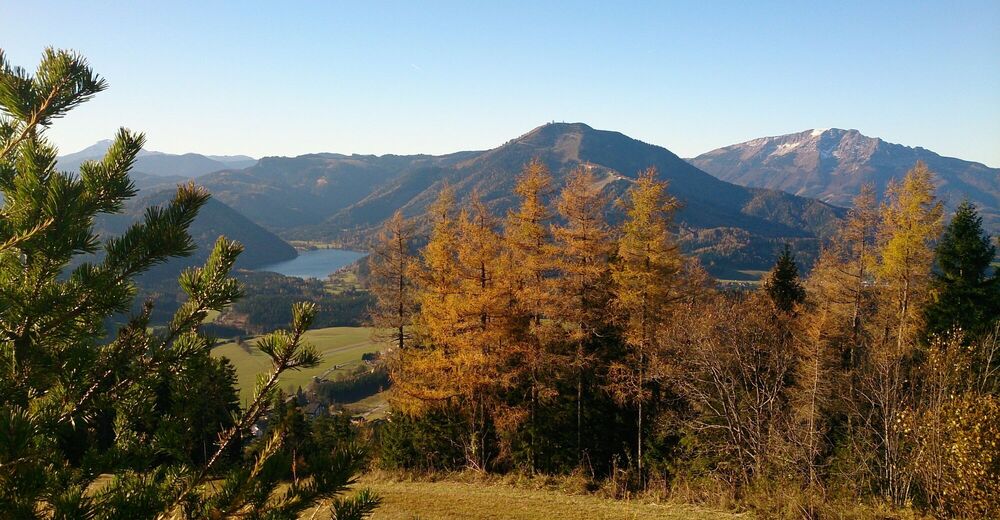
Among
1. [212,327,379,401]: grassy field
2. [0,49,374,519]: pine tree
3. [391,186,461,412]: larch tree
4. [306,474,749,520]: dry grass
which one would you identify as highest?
[0,49,374,519]: pine tree

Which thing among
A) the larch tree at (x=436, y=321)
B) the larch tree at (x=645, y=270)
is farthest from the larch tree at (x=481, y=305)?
the larch tree at (x=645, y=270)

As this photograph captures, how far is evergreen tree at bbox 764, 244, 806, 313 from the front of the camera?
27.5m

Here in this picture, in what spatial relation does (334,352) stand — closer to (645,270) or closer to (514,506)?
(645,270)

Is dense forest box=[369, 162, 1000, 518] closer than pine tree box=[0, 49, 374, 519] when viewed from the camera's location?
No

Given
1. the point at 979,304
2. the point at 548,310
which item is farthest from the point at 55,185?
the point at 979,304

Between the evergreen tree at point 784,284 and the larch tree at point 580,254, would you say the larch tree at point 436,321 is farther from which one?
the evergreen tree at point 784,284

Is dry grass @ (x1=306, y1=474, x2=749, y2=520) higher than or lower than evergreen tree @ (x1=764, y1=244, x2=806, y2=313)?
lower

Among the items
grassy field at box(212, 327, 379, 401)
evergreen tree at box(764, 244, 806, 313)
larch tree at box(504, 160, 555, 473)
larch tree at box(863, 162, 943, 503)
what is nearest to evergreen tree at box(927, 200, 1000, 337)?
larch tree at box(863, 162, 943, 503)

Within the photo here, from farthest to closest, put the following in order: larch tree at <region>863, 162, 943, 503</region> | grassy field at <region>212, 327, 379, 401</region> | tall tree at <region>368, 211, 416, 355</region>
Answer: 1. grassy field at <region>212, 327, 379, 401</region>
2. tall tree at <region>368, 211, 416, 355</region>
3. larch tree at <region>863, 162, 943, 503</region>

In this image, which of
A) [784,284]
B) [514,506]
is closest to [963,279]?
[784,284]

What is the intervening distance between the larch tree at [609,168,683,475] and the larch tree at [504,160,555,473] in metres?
2.47

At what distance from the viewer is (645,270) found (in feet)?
57.2

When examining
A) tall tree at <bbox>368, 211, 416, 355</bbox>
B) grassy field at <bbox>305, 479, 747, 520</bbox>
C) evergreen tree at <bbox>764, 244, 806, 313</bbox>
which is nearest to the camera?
grassy field at <bbox>305, 479, 747, 520</bbox>

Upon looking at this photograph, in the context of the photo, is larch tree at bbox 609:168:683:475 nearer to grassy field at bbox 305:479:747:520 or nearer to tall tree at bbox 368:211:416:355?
grassy field at bbox 305:479:747:520
